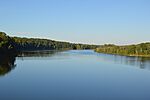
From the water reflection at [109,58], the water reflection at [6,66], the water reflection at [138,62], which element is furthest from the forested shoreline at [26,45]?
the water reflection at [138,62]

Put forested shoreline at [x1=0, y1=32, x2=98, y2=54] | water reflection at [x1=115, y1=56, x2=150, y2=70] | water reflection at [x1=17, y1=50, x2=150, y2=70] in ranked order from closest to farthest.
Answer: water reflection at [x1=115, y1=56, x2=150, y2=70] < water reflection at [x1=17, y1=50, x2=150, y2=70] < forested shoreline at [x1=0, y1=32, x2=98, y2=54]

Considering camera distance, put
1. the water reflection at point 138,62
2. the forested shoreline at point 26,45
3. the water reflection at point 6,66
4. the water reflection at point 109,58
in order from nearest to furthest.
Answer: the water reflection at point 6,66
the water reflection at point 138,62
the water reflection at point 109,58
the forested shoreline at point 26,45

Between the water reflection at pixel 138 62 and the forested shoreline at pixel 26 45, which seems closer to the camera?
the water reflection at pixel 138 62

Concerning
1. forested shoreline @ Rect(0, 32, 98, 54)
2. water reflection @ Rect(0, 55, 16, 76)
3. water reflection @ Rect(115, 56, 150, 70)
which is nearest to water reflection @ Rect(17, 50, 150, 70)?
water reflection @ Rect(115, 56, 150, 70)

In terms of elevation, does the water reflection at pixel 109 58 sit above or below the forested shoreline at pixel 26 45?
below

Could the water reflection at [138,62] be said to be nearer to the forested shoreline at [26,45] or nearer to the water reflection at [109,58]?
the water reflection at [109,58]

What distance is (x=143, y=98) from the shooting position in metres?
16.8

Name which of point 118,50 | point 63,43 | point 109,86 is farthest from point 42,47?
point 109,86

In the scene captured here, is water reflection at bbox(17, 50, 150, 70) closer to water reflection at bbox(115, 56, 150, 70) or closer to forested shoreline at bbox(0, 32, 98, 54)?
water reflection at bbox(115, 56, 150, 70)

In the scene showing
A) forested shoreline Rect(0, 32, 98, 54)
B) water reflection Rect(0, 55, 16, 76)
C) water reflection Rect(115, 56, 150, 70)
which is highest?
forested shoreline Rect(0, 32, 98, 54)

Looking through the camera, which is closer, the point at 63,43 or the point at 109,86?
the point at 109,86

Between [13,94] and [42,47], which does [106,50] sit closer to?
[42,47]

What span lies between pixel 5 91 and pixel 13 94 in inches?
53.4

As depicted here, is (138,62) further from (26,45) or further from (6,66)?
(26,45)
